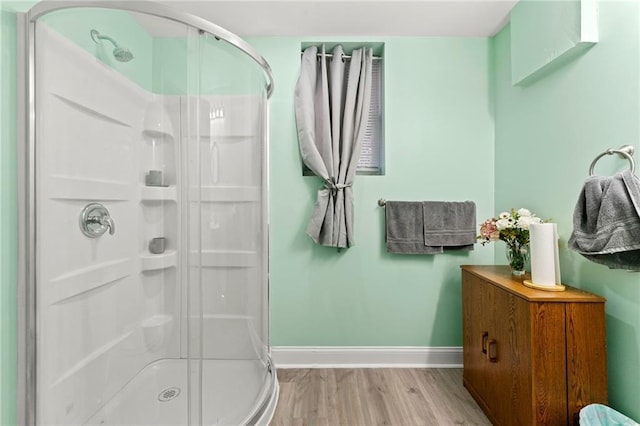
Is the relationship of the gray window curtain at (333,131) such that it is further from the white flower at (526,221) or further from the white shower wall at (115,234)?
the white flower at (526,221)

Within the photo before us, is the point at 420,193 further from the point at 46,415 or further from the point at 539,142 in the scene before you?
the point at 46,415

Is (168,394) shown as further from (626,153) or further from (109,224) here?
(626,153)

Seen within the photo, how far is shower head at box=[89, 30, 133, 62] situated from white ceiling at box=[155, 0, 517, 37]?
84cm

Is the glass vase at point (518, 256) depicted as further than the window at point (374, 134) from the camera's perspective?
Answer: No

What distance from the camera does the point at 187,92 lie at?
49.6 inches

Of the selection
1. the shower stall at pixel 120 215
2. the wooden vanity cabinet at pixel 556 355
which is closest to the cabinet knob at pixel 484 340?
the wooden vanity cabinet at pixel 556 355

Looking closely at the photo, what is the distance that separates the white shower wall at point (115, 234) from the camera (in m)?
1.16

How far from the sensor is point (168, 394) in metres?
1.23

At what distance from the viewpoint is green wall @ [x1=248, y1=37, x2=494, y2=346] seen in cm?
215

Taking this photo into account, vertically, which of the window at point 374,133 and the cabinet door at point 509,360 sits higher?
the window at point 374,133

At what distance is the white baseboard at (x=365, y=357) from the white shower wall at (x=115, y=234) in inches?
36.9

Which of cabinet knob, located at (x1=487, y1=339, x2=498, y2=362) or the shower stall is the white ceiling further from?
cabinet knob, located at (x1=487, y1=339, x2=498, y2=362)

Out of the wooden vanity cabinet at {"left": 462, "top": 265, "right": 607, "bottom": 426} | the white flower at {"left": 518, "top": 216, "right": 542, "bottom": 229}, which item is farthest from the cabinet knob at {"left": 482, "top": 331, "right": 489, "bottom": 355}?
the white flower at {"left": 518, "top": 216, "right": 542, "bottom": 229}

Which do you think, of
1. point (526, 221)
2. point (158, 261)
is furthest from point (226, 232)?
point (526, 221)
